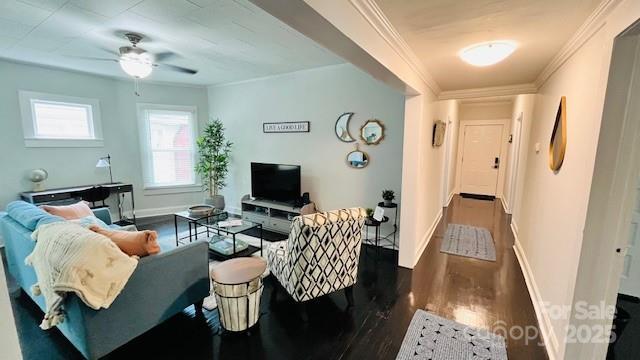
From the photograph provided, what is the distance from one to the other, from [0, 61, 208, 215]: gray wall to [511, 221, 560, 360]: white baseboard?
5615 mm

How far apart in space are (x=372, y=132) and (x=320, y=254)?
2.16m

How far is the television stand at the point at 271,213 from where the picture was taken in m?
4.48

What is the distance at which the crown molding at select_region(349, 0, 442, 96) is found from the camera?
5.19 ft

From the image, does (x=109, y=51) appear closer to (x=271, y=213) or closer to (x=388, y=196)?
(x=271, y=213)

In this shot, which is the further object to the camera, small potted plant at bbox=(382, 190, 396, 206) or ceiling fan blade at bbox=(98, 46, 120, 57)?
small potted plant at bbox=(382, 190, 396, 206)

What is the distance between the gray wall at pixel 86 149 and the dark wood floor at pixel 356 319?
Answer: 204cm

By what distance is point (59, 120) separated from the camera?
14.8 feet

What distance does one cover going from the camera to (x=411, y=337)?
2.20 metres

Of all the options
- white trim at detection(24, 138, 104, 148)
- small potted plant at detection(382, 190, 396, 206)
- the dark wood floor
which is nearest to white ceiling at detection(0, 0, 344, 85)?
white trim at detection(24, 138, 104, 148)

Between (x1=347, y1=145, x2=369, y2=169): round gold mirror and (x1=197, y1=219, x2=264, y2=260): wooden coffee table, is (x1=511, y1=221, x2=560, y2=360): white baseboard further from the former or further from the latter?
(x1=197, y1=219, x2=264, y2=260): wooden coffee table

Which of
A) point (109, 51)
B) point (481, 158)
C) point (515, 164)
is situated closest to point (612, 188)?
point (515, 164)

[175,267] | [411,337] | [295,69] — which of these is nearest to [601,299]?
[411,337]

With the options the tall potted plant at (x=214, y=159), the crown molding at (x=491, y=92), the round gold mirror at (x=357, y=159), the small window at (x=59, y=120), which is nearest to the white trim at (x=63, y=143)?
the small window at (x=59, y=120)

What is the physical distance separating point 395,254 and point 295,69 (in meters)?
3.03
